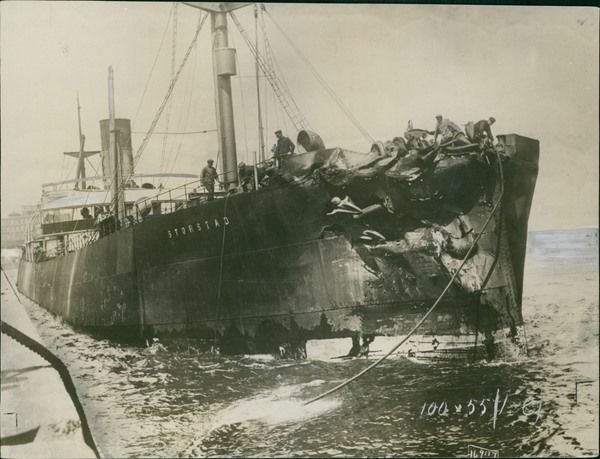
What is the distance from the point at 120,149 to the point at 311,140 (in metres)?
1.47

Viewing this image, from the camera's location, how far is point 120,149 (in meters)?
4.74

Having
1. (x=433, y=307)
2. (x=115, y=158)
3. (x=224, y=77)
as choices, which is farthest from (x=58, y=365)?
(x=433, y=307)

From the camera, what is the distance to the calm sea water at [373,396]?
4.48 m

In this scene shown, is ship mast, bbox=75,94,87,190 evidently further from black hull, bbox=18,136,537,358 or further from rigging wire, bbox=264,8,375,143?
rigging wire, bbox=264,8,375,143

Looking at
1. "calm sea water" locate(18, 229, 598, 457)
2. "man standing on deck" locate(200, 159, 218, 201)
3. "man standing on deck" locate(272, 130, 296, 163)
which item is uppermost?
"man standing on deck" locate(272, 130, 296, 163)

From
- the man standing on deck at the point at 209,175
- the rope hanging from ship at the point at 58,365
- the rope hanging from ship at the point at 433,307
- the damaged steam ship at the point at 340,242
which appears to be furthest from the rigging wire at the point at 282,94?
the rope hanging from ship at the point at 58,365

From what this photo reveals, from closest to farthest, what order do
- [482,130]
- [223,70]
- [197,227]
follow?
[223,70] < [482,130] < [197,227]

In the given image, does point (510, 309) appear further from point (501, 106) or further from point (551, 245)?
point (501, 106)

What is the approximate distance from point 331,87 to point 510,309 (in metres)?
2.24

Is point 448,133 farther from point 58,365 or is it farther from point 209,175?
point 58,365

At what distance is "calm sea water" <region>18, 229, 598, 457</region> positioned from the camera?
4.48 meters

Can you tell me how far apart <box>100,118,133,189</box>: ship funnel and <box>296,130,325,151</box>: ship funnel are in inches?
52.4

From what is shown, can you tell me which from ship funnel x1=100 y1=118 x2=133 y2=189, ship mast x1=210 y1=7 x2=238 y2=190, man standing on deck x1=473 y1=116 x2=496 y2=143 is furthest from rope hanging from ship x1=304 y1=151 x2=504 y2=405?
ship funnel x1=100 y1=118 x2=133 y2=189

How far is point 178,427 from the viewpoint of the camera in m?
4.48
